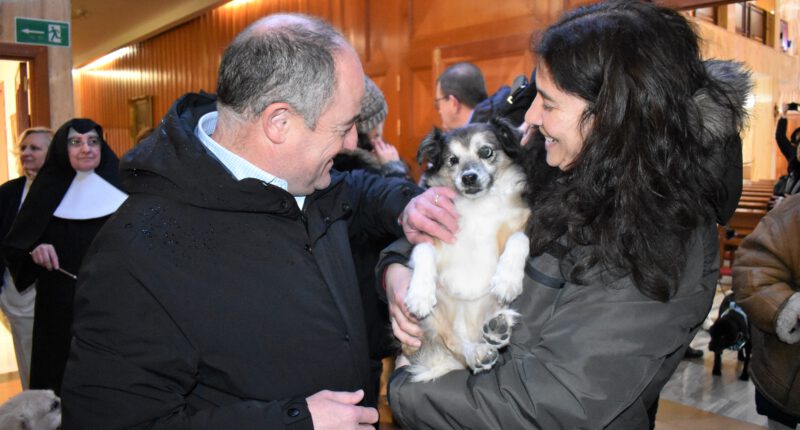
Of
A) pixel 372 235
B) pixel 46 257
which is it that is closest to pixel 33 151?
pixel 46 257

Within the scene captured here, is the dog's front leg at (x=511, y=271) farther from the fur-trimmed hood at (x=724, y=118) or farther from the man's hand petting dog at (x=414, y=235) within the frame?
the fur-trimmed hood at (x=724, y=118)

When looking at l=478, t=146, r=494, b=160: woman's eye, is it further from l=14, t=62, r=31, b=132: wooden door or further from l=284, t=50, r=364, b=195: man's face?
l=14, t=62, r=31, b=132: wooden door

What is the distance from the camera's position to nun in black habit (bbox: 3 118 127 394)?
334cm

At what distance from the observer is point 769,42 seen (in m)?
10.8

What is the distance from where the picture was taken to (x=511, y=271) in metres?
1.65

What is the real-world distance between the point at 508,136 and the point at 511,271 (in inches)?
29.8

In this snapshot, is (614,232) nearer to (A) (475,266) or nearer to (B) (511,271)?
(B) (511,271)

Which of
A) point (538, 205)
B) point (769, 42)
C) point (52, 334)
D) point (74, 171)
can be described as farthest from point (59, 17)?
point (769, 42)

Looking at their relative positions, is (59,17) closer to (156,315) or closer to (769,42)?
(156,315)

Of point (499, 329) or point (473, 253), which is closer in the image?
point (499, 329)

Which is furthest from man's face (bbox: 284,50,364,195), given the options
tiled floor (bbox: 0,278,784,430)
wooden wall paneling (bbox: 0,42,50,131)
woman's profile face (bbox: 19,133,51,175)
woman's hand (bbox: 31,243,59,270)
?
wooden wall paneling (bbox: 0,42,50,131)

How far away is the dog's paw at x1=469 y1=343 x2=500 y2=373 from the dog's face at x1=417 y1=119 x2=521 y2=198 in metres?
0.68

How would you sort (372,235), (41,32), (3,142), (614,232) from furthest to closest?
(3,142) → (41,32) → (372,235) → (614,232)

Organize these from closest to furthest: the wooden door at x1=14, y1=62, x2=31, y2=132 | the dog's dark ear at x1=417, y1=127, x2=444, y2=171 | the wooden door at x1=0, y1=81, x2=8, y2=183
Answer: the dog's dark ear at x1=417, y1=127, x2=444, y2=171
the wooden door at x1=14, y1=62, x2=31, y2=132
the wooden door at x1=0, y1=81, x2=8, y2=183
